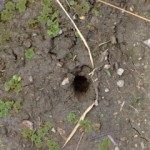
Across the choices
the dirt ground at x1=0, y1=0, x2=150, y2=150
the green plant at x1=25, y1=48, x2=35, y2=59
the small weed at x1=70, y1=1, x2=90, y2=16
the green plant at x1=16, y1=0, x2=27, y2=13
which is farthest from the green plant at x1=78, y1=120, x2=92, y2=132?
the green plant at x1=16, y1=0, x2=27, y2=13

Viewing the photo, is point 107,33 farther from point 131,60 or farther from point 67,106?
point 67,106

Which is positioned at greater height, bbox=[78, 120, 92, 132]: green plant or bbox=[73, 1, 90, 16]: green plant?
bbox=[73, 1, 90, 16]: green plant

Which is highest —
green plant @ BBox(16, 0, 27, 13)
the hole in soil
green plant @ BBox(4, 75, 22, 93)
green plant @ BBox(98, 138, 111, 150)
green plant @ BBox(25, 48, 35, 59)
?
green plant @ BBox(16, 0, 27, 13)

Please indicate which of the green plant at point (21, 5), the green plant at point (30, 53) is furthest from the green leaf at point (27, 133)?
the green plant at point (21, 5)

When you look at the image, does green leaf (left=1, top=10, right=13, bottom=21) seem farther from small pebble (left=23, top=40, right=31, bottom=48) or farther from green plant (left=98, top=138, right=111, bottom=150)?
green plant (left=98, top=138, right=111, bottom=150)

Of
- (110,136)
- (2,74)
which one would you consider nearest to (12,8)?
(2,74)

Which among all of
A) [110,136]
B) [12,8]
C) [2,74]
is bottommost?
[110,136]
